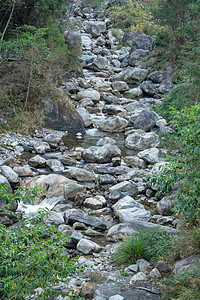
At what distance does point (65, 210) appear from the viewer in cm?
641

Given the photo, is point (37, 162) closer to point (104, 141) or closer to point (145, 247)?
point (104, 141)

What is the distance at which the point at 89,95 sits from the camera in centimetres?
1490

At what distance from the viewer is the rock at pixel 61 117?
11.7 m

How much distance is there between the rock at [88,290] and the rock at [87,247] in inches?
47.7

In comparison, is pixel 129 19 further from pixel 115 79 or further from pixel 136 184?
pixel 136 184

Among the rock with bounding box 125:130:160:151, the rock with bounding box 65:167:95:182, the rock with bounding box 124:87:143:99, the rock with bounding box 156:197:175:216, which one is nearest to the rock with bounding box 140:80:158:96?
the rock with bounding box 124:87:143:99

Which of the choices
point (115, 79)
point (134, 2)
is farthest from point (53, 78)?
point (134, 2)

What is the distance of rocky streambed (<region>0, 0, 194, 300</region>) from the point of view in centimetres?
405

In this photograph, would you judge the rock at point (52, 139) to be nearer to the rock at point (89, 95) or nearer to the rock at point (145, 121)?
the rock at point (145, 121)

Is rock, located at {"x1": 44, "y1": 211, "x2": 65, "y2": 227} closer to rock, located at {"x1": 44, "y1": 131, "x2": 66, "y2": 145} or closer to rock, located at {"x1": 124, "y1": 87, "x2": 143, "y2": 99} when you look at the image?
rock, located at {"x1": 44, "y1": 131, "x2": 66, "y2": 145}

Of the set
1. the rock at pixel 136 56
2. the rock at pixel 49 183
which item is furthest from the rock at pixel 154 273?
the rock at pixel 136 56

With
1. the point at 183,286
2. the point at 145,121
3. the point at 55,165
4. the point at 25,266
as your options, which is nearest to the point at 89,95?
the point at 145,121

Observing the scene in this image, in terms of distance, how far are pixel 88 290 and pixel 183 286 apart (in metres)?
1.13

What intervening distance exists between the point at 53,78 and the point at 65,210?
8467mm
